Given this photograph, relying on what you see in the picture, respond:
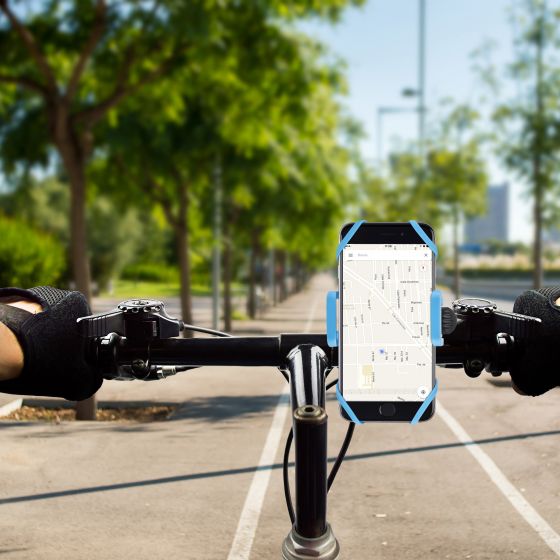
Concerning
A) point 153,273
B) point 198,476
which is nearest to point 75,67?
point 198,476

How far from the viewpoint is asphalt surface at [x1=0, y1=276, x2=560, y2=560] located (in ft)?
21.6

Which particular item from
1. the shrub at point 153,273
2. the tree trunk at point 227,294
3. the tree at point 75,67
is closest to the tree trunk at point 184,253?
the tree trunk at point 227,294

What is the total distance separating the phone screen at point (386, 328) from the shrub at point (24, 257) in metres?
24.0

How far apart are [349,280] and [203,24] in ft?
41.8

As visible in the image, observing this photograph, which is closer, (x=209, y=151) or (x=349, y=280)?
(x=349, y=280)

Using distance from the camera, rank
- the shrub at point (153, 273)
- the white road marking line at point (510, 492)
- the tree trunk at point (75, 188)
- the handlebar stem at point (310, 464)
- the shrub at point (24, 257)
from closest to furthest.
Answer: the handlebar stem at point (310, 464) < the white road marking line at point (510, 492) < the tree trunk at point (75, 188) < the shrub at point (24, 257) < the shrub at point (153, 273)

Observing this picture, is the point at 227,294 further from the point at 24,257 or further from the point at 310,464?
the point at 310,464

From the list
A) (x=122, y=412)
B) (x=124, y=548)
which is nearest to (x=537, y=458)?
(x=124, y=548)

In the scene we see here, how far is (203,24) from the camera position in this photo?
43.9 feet

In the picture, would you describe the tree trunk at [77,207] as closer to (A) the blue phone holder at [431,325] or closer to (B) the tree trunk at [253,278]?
(A) the blue phone holder at [431,325]

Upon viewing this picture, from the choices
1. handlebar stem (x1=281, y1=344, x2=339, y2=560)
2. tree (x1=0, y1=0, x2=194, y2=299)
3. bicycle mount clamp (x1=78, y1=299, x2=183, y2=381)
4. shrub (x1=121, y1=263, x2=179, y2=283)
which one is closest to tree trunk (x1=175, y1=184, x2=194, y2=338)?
tree (x1=0, y1=0, x2=194, y2=299)

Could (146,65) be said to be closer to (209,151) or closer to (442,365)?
(209,151)

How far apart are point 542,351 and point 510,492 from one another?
726 cm

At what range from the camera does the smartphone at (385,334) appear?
4.10 feet
